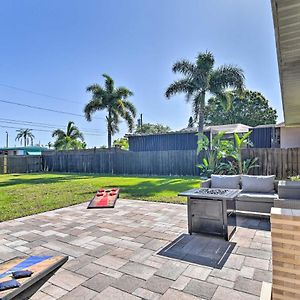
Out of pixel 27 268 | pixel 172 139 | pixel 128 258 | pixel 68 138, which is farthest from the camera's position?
pixel 68 138

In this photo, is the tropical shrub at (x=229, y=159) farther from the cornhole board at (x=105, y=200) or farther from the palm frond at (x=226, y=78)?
the palm frond at (x=226, y=78)

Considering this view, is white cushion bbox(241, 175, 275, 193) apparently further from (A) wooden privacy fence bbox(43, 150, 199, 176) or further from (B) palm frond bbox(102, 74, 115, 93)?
(B) palm frond bbox(102, 74, 115, 93)

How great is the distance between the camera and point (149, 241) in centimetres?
368

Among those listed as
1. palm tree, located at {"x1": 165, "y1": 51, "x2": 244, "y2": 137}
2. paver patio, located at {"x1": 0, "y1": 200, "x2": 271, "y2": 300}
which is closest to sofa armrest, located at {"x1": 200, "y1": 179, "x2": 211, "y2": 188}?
paver patio, located at {"x1": 0, "y1": 200, "x2": 271, "y2": 300}

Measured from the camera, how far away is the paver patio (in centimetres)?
232

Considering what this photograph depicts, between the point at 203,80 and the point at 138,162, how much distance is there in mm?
6882

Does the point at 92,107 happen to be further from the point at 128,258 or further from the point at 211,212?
the point at 128,258

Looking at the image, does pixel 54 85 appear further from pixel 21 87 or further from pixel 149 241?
pixel 149 241

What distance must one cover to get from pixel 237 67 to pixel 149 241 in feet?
45.9

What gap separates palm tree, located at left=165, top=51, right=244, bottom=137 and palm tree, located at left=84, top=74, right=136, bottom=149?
676cm

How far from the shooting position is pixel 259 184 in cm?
520

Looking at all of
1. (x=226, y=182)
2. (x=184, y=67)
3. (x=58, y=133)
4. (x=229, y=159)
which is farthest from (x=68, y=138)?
(x=226, y=182)

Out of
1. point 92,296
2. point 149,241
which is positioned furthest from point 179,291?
point 149,241

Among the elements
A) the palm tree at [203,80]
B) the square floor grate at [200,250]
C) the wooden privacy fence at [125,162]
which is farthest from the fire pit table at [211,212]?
the palm tree at [203,80]
